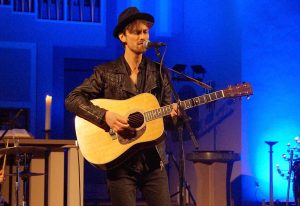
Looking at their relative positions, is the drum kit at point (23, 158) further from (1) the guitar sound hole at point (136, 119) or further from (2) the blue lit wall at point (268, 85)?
(2) the blue lit wall at point (268, 85)

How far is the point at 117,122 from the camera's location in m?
Result: 3.38

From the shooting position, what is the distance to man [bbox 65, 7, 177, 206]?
3.31 m

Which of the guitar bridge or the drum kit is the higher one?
the guitar bridge

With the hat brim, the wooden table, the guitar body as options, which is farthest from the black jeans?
the wooden table

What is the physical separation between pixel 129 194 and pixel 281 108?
250 inches

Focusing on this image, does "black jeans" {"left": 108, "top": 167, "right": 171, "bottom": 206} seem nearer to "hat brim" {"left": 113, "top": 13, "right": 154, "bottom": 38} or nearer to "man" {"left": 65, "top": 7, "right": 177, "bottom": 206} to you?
"man" {"left": 65, "top": 7, "right": 177, "bottom": 206}

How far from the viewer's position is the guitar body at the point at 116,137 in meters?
3.37

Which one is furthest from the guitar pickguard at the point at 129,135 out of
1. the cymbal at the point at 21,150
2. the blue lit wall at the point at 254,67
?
the blue lit wall at the point at 254,67

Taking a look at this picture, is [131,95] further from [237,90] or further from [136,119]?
[237,90]

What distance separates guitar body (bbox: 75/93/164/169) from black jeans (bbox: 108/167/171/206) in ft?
0.36

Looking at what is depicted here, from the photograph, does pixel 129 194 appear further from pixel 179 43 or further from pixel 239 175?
pixel 179 43

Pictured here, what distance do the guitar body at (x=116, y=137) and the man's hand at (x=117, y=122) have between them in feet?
0.24

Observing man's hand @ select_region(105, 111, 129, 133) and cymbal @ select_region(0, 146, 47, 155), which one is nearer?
man's hand @ select_region(105, 111, 129, 133)

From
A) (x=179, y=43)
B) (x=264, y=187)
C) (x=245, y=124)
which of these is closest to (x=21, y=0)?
(x=179, y=43)
